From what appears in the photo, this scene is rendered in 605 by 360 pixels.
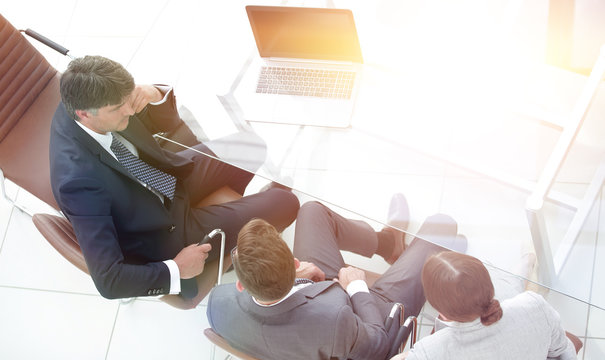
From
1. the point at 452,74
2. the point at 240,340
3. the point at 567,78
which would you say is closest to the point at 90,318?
the point at 240,340

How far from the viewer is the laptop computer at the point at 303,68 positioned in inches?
83.4

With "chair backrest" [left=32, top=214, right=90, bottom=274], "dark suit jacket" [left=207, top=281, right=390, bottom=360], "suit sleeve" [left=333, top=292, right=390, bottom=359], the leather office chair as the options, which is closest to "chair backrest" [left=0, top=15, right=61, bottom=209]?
the leather office chair

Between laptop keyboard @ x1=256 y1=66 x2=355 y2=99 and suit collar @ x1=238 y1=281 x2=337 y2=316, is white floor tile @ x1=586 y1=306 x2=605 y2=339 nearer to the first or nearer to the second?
suit collar @ x1=238 y1=281 x2=337 y2=316

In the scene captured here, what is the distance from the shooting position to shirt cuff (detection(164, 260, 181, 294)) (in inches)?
80.4

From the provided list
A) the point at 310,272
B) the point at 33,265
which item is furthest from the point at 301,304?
the point at 33,265

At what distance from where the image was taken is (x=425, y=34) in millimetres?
2189

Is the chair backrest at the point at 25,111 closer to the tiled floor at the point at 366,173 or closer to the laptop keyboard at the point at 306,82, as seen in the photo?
the tiled floor at the point at 366,173

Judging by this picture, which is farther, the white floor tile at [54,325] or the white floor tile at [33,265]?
the white floor tile at [33,265]

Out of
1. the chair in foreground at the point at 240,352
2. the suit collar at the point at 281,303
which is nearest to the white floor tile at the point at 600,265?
the chair in foreground at the point at 240,352

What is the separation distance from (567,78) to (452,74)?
41cm

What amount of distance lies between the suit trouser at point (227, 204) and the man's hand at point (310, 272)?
0.34 meters

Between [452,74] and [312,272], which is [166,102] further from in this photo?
[452,74]

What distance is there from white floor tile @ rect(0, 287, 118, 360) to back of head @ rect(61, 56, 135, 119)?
1255mm

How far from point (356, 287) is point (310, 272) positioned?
169 mm
